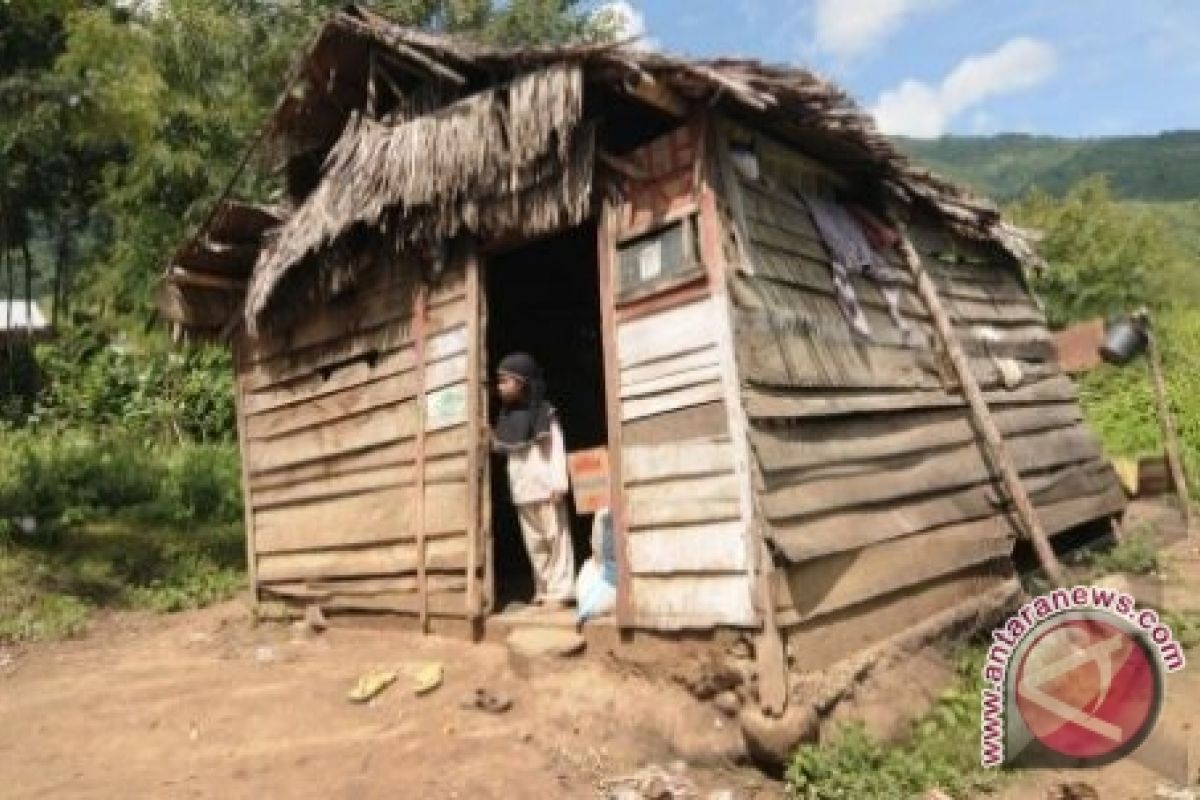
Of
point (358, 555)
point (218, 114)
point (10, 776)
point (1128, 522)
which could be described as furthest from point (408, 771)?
point (218, 114)

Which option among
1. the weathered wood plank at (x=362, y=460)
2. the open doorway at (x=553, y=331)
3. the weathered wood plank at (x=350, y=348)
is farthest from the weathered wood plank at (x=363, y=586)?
the weathered wood plank at (x=350, y=348)

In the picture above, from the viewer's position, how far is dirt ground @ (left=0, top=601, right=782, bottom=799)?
535 centimetres

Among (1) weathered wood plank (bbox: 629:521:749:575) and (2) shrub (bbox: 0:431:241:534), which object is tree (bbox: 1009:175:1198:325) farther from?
(1) weathered wood plank (bbox: 629:521:749:575)

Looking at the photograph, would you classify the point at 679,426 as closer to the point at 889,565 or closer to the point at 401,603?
the point at 889,565

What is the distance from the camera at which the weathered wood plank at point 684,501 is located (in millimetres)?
5637

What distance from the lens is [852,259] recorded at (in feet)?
23.4

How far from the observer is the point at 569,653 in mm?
6172

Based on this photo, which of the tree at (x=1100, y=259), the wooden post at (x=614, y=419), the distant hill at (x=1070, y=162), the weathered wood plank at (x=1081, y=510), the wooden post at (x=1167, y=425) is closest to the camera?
the wooden post at (x=614, y=419)

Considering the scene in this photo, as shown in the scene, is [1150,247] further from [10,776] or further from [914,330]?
[10,776]

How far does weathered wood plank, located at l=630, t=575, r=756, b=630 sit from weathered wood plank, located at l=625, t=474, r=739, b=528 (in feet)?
1.03

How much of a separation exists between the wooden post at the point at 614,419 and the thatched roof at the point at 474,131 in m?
0.23

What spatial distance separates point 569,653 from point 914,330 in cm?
349

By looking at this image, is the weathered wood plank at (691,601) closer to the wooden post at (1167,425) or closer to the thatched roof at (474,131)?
the thatched roof at (474,131)

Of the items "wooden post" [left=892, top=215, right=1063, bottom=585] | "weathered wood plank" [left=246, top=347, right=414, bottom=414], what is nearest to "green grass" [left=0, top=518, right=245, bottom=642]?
"weathered wood plank" [left=246, top=347, right=414, bottom=414]
